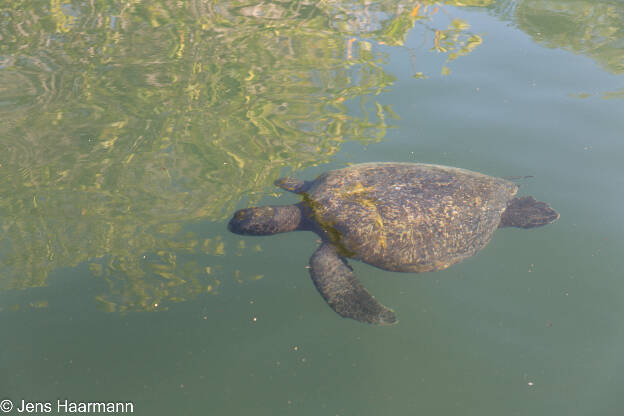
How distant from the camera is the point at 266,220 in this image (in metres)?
4.48

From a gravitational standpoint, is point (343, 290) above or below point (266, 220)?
below

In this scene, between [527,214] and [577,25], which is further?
[577,25]

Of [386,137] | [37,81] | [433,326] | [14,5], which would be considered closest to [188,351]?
[433,326]

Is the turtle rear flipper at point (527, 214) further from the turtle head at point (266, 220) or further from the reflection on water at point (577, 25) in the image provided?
the reflection on water at point (577, 25)

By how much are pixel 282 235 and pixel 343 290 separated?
42.5 inches

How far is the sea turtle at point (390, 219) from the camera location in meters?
4.30

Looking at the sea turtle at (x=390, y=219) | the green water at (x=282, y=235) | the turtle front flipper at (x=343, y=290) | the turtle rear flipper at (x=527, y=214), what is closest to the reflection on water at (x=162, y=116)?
the green water at (x=282, y=235)

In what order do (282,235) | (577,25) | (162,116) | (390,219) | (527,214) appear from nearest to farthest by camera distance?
(390,219), (282,235), (527,214), (162,116), (577,25)

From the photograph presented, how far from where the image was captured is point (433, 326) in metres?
3.89

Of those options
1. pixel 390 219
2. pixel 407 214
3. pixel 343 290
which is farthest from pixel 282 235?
pixel 407 214

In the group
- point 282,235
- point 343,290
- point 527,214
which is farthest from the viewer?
point 527,214

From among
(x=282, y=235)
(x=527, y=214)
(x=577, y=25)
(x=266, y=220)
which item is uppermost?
(x=577, y=25)

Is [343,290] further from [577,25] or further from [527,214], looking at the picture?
[577,25]

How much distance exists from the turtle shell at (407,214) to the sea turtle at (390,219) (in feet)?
0.03
